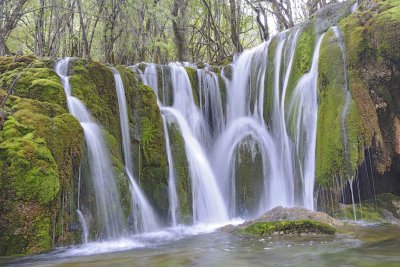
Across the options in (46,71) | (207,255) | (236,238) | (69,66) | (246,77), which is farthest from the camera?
(246,77)

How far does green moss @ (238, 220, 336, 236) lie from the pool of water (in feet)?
0.84

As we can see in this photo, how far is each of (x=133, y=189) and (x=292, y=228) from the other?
3872 mm

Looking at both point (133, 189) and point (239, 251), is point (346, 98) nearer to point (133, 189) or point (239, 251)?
point (239, 251)

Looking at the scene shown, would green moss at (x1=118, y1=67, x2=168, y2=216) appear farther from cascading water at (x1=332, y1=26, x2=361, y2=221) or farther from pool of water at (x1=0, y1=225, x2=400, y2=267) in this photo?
cascading water at (x1=332, y1=26, x2=361, y2=221)

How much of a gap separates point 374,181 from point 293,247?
15.9 ft

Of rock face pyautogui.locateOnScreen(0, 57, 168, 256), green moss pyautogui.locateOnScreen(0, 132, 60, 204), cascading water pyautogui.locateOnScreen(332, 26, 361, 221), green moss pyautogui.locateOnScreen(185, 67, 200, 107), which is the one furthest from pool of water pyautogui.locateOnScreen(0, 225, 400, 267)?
green moss pyautogui.locateOnScreen(185, 67, 200, 107)

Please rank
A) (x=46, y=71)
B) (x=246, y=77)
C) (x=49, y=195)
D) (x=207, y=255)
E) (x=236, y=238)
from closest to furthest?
(x=207, y=255) → (x=49, y=195) → (x=236, y=238) → (x=46, y=71) → (x=246, y=77)

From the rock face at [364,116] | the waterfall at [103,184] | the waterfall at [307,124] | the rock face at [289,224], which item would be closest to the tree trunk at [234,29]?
the waterfall at [307,124]

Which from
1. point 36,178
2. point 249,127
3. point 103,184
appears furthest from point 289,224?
point 249,127

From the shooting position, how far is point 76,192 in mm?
7445

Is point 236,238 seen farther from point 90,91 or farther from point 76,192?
point 90,91

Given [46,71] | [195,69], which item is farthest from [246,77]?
[46,71]

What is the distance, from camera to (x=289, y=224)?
715 cm

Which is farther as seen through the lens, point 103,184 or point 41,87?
point 41,87
